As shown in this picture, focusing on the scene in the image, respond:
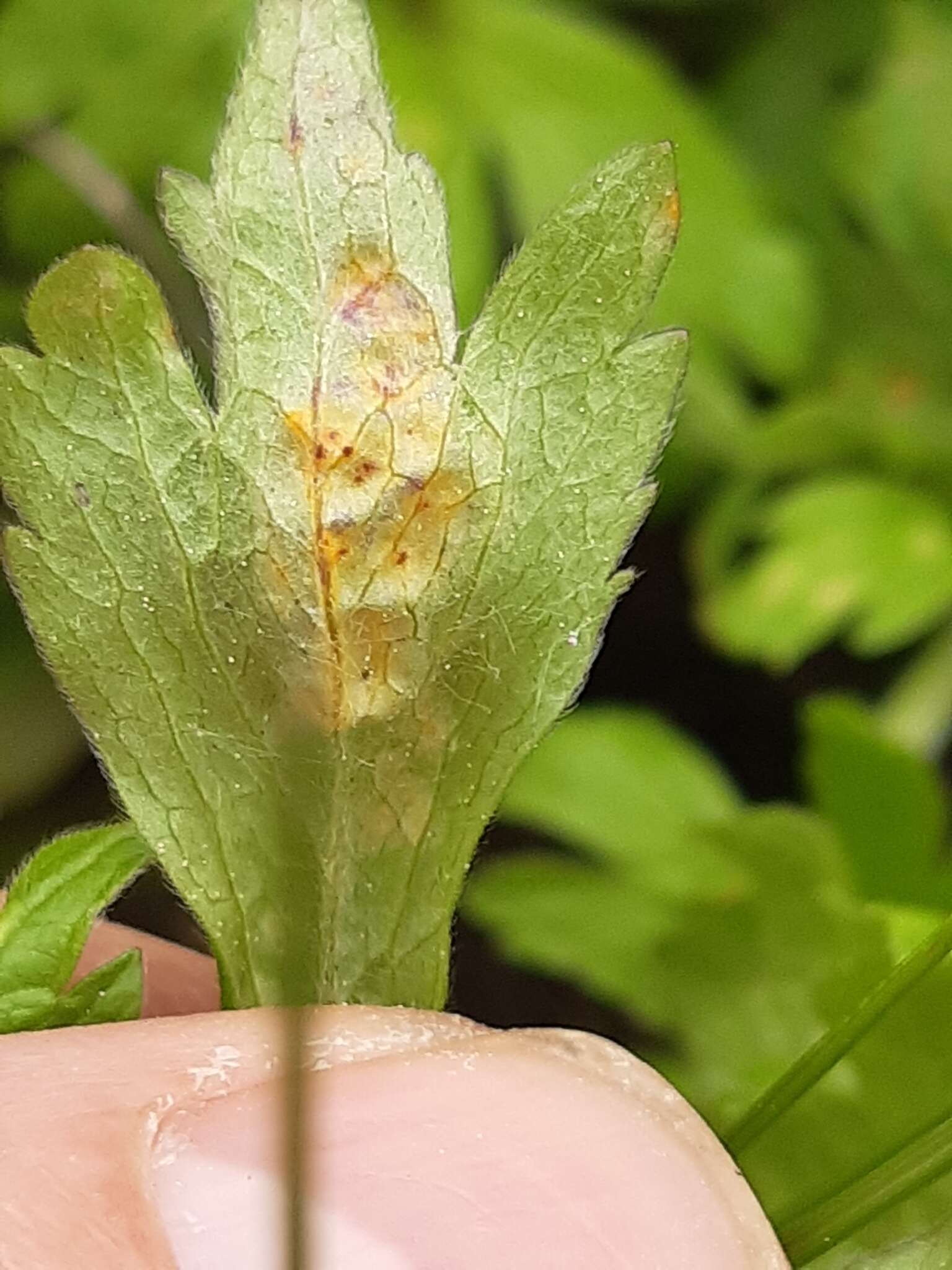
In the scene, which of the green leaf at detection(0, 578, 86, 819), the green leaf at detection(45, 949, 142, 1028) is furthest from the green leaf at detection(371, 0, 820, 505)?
the green leaf at detection(45, 949, 142, 1028)

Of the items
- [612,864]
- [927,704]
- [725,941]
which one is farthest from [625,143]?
[725,941]

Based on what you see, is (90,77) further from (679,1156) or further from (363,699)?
(679,1156)

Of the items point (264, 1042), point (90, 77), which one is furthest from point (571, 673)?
point (90, 77)

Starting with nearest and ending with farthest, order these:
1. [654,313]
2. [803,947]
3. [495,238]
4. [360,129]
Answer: [360,129] < [803,947] < [654,313] < [495,238]

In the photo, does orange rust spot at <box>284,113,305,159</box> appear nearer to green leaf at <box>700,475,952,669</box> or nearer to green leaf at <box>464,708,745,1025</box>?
green leaf at <box>464,708,745,1025</box>

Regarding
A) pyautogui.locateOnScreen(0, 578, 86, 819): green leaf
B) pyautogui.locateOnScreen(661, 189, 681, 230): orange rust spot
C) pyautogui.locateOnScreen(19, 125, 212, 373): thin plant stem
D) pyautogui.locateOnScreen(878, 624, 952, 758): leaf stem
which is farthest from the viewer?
pyautogui.locateOnScreen(0, 578, 86, 819): green leaf

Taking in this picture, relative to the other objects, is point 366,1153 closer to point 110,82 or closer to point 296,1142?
point 296,1142
